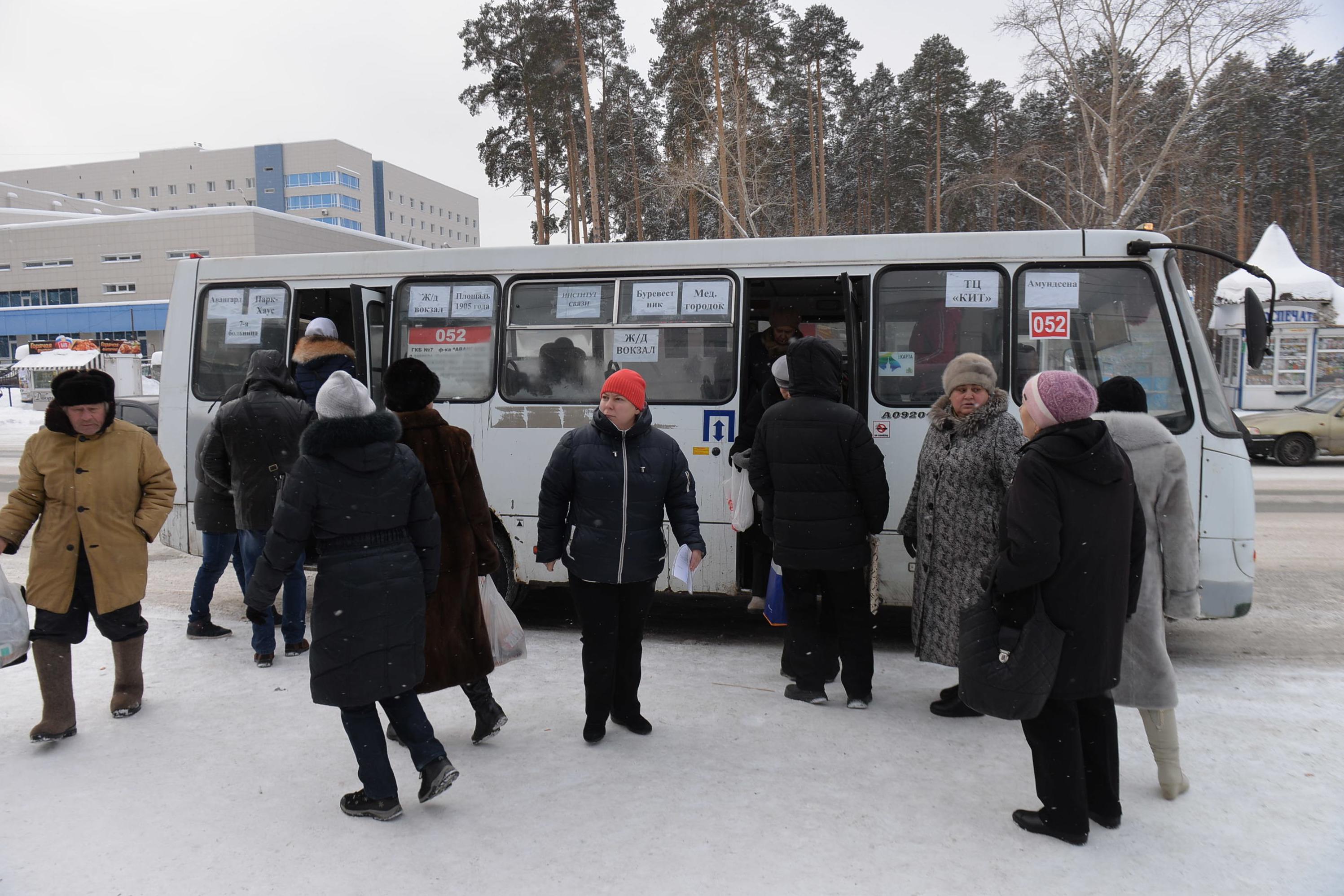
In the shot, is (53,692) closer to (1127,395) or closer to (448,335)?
(448,335)

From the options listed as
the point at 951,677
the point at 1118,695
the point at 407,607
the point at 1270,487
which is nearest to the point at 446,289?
the point at 407,607

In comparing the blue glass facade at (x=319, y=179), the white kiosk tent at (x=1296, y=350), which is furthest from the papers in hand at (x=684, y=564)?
the blue glass facade at (x=319, y=179)

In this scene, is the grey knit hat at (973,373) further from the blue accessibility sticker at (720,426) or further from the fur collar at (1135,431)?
the blue accessibility sticker at (720,426)

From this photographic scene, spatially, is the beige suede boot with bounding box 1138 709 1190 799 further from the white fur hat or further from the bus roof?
the white fur hat

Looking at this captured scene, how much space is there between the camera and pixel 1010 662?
11.1ft

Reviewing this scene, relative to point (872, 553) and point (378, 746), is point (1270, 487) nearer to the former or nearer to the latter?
point (872, 553)

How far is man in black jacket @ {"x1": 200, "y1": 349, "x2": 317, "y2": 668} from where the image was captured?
18.7ft

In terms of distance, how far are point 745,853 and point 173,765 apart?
278 cm

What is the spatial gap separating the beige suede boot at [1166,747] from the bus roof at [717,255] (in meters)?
2.85

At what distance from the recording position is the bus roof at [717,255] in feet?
18.5

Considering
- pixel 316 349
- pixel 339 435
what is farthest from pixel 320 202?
pixel 339 435

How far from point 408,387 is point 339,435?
683mm

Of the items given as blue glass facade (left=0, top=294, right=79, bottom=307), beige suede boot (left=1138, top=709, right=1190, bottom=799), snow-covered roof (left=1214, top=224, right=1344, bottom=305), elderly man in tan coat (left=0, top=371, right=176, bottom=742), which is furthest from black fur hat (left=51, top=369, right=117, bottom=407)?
blue glass facade (left=0, top=294, right=79, bottom=307)

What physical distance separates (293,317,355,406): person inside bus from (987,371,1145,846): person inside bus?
4689 mm
